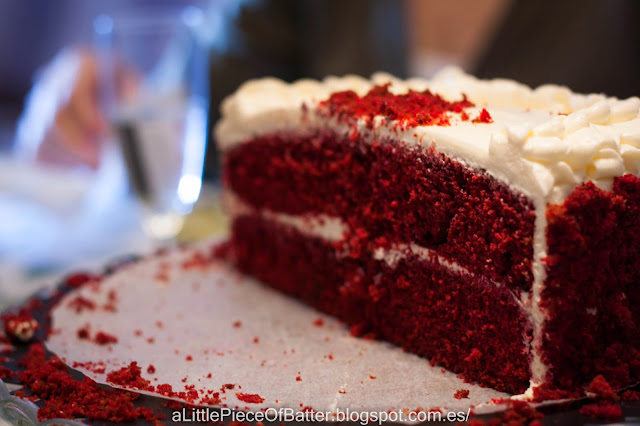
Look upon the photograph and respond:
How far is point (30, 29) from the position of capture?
254 inches

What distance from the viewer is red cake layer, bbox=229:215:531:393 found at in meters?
1.76

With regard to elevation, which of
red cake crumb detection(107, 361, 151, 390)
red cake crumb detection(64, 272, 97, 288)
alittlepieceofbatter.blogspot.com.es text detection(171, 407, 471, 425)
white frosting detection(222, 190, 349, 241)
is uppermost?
white frosting detection(222, 190, 349, 241)

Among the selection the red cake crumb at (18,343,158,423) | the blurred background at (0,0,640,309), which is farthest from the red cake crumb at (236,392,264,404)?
the blurred background at (0,0,640,309)

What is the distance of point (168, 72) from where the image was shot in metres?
3.28

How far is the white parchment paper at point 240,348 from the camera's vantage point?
5.76ft

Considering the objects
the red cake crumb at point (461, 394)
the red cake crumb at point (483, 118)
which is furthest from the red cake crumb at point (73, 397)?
the red cake crumb at point (483, 118)

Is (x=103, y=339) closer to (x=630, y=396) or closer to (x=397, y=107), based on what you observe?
(x=397, y=107)

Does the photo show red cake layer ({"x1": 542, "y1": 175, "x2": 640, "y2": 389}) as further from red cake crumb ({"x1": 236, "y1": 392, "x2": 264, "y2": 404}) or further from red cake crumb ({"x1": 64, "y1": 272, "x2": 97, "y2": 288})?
red cake crumb ({"x1": 64, "y1": 272, "x2": 97, "y2": 288})

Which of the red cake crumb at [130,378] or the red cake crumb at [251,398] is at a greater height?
the red cake crumb at [130,378]

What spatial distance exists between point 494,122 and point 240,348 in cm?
99

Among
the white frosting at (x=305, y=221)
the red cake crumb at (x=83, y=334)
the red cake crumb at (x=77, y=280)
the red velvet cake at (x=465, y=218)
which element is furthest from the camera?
the red cake crumb at (x=77, y=280)

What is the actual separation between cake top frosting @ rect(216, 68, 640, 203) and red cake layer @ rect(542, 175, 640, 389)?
0.05m

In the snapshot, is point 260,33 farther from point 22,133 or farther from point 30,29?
point 30,29

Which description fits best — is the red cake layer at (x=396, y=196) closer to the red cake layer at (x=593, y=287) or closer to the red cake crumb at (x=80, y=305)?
the red cake layer at (x=593, y=287)
